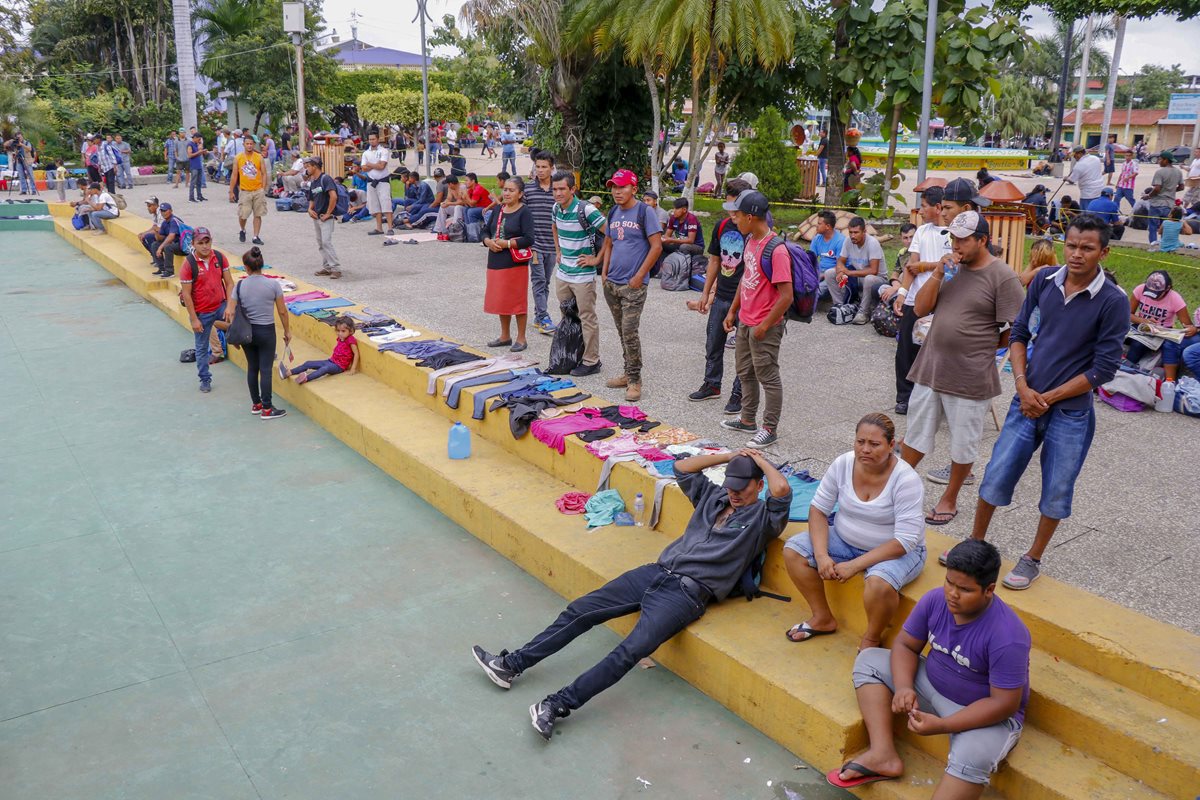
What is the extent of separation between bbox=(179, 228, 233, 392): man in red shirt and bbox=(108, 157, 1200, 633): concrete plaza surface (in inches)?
70.0

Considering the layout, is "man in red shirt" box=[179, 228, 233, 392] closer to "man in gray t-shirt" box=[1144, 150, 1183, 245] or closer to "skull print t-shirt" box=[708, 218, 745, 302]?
"skull print t-shirt" box=[708, 218, 745, 302]

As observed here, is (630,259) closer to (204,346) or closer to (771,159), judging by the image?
(204,346)

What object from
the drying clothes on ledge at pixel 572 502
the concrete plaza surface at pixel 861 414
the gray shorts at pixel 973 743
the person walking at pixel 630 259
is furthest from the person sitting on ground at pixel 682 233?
the gray shorts at pixel 973 743

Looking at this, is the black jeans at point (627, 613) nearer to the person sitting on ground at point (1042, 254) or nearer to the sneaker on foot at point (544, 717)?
the sneaker on foot at point (544, 717)

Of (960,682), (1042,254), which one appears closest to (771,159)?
(1042,254)

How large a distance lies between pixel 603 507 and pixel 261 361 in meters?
4.65

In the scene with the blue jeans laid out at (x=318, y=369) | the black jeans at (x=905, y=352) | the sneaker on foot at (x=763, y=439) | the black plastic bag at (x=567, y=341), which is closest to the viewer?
the sneaker on foot at (x=763, y=439)

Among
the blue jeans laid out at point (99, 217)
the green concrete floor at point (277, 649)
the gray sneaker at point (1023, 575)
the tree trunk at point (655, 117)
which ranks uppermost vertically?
the tree trunk at point (655, 117)

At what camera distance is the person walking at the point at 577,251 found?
27.4 ft

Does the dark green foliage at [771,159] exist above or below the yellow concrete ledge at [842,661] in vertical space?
above

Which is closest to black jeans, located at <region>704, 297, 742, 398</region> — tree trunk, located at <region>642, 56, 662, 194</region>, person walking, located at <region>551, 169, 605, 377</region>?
person walking, located at <region>551, 169, 605, 377</region>

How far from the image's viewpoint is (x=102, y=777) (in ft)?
14.7

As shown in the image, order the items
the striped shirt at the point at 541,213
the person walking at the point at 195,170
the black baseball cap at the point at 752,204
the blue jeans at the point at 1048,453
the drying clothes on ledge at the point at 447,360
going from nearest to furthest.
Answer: the blue jeans at the point at 1048,453
the black baseball cap at the point at 752,204
the drying clothes on ledge at the point at 447,360
the striped shirt at the point at 541,213
the person walking at the point at 195,170

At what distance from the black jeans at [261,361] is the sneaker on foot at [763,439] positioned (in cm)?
491
